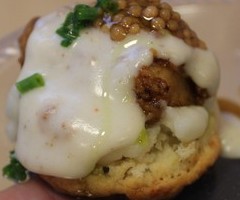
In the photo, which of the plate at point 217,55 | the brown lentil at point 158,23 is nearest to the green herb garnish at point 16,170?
the plate at point 217,55

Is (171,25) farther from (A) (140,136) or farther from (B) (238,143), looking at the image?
(B) (238,143)

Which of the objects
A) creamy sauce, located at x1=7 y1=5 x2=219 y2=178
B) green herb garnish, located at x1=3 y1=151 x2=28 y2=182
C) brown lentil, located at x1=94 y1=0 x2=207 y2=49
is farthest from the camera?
green herb garnish, located at x1=3 y1=151 x2=28 y2=182

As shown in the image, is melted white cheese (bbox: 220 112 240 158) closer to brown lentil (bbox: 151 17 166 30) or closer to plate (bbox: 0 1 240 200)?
plate (bbox: 0 1 240 200)

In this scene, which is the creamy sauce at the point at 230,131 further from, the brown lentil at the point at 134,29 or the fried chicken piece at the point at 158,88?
the brown lentil at the point at 134,29

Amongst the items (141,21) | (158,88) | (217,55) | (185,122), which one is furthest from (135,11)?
(217,55)

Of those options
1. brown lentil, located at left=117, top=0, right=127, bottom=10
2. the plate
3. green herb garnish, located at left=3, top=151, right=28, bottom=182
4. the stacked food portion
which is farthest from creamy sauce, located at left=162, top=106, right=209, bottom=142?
green herb garnish, located at left=3, top=151, right=28, bottom=182
